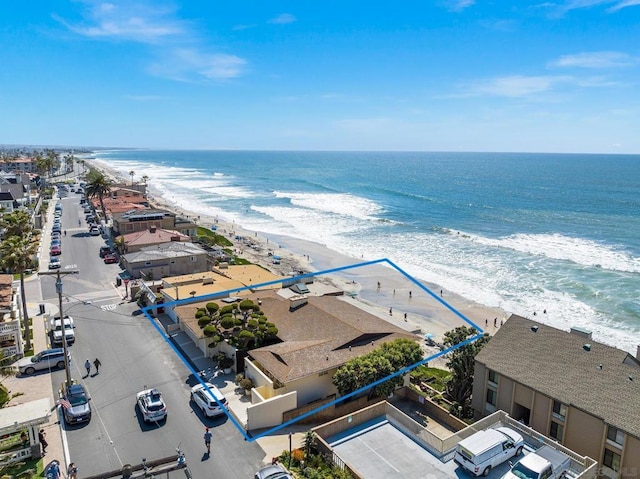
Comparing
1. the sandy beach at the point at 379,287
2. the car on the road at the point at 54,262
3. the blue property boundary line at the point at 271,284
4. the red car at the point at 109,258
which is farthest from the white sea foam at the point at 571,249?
the car on the road at the point at 54,262

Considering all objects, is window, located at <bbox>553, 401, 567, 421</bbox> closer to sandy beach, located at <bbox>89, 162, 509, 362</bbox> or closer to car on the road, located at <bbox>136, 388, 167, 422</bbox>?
sandy beach, located at <bbox>89, 162, 509, 362</bbox>

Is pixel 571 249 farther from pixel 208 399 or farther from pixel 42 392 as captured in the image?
pixel 42 392

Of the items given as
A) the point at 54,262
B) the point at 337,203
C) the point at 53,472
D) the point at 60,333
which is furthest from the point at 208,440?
the point at 337,203

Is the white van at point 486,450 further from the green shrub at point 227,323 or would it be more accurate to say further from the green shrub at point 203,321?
the green shrub at point 203,321

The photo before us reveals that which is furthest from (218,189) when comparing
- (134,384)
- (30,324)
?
(134,384)

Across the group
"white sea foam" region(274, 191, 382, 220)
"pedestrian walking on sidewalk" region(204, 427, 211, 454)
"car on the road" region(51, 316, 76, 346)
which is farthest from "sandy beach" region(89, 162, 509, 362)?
"white sea foam" region(274, 191, 382, 220)
